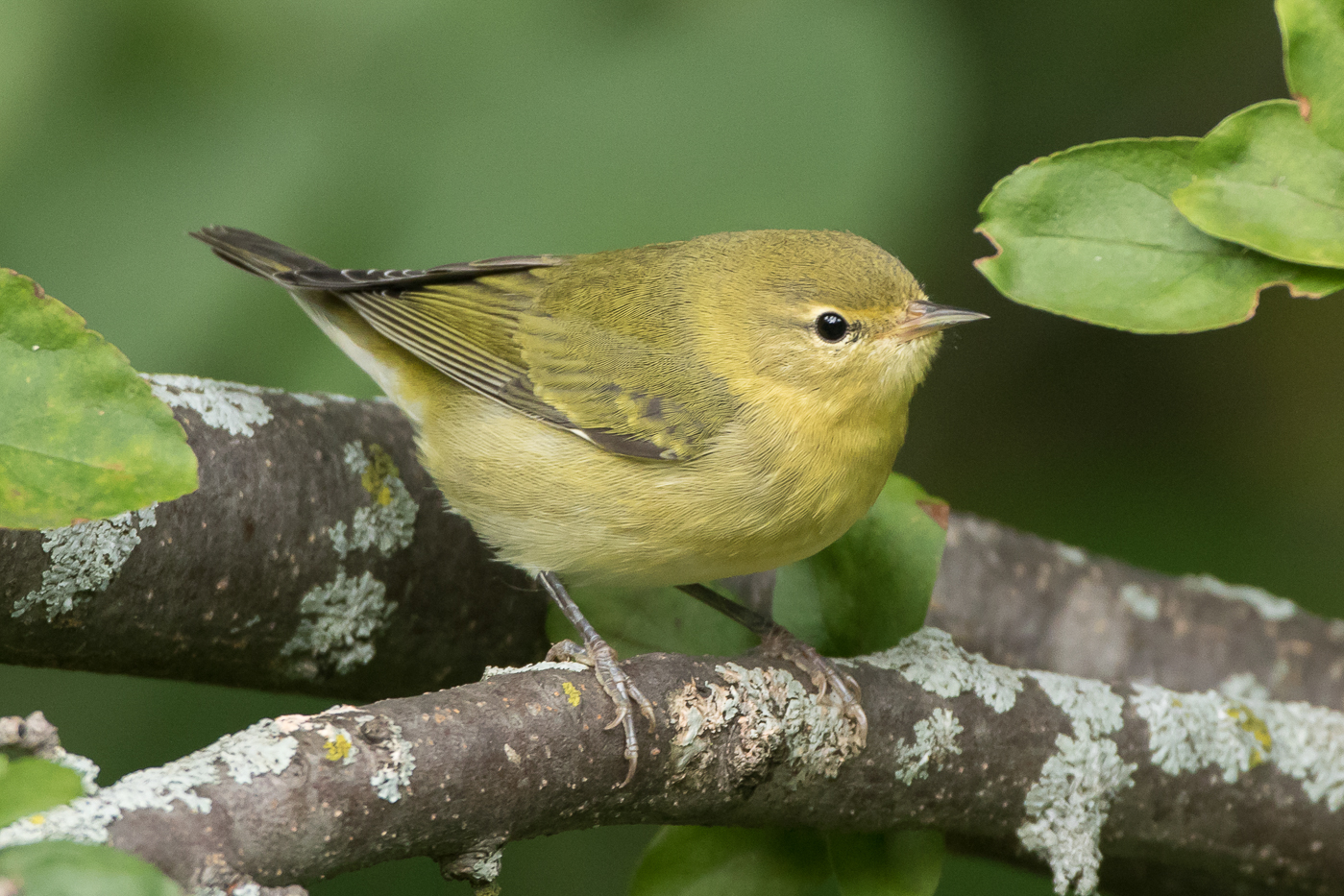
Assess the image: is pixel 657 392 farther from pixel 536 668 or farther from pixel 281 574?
pixel 536 668

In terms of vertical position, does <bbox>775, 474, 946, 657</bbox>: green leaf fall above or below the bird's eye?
below

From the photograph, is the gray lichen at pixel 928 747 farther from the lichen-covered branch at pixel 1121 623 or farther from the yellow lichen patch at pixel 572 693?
the lichen-covered branch at pixel 1121 623

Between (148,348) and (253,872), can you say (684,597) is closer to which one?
(253,872)

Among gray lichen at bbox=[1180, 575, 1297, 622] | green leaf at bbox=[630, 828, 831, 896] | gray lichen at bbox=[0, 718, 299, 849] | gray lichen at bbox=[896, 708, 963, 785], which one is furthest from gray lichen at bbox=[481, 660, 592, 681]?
gray lichen at bbox=[1180, 575, 1297, 622]

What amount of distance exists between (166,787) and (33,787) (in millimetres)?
192

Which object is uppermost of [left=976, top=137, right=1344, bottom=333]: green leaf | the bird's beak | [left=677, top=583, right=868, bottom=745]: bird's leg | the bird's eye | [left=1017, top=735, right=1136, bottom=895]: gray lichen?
[left=976, top=137, right=1344, bottom=333]: green leaf

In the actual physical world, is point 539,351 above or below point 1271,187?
below

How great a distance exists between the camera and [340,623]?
2.67 m

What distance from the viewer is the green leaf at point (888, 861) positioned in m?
2.49

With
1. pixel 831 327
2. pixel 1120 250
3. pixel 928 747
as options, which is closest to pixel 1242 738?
pixel 928 747

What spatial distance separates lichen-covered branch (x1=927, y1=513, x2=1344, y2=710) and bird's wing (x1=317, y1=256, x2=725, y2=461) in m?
1.09

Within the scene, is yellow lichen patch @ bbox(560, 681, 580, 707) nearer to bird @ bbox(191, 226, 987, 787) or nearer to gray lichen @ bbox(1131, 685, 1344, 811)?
bird @ bbox(191, 226, 987, 787)

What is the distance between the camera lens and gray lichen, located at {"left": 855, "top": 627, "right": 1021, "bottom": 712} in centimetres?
259

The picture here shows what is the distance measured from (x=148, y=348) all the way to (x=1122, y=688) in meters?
2.82
